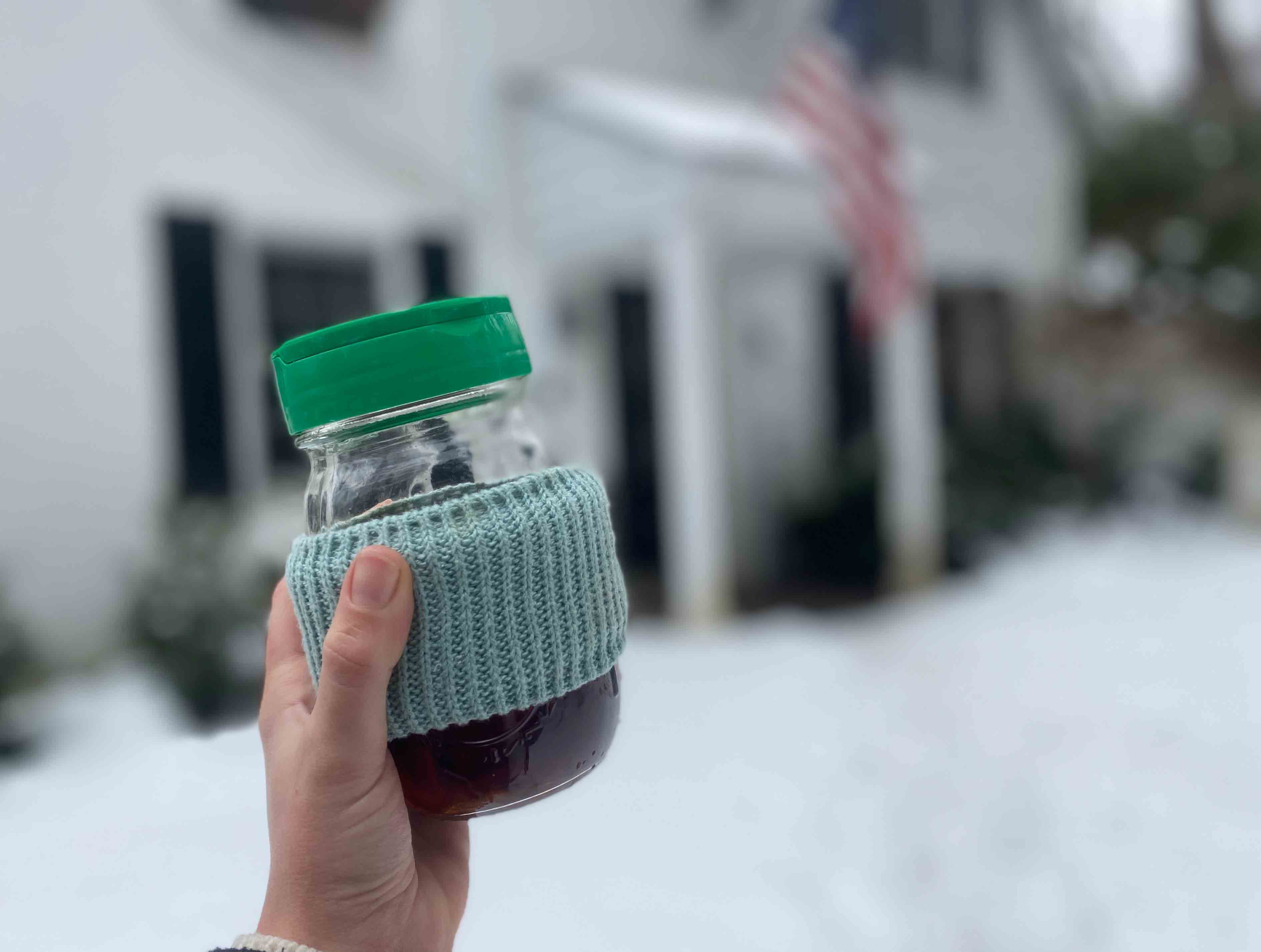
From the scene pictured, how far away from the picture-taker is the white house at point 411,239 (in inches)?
143

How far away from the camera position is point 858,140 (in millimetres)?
4836

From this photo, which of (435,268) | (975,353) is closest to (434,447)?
(435,268)

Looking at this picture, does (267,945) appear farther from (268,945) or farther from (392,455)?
(392,455)

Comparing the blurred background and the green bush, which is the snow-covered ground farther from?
the green bush

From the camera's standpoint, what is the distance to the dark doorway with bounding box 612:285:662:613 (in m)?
6.12

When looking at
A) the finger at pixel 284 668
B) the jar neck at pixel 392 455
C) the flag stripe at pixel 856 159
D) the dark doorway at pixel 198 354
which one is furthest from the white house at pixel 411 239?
the jar neck at pixel 392 455

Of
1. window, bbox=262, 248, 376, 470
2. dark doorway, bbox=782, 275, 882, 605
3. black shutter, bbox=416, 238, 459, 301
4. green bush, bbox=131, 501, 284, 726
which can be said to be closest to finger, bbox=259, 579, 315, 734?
green bush, bbox=131, 501, 284, 726

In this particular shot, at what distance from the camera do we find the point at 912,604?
5.51m

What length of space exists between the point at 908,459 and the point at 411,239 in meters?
3.04

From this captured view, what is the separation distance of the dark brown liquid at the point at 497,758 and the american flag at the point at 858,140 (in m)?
4.33

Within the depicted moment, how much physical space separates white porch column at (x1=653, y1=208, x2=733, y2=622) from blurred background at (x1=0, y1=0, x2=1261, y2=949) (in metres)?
0.02

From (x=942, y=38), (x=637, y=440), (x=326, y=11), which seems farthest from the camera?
(x=942, y=38)

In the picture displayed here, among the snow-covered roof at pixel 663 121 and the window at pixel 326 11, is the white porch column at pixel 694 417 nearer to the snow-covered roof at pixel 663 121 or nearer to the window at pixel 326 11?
the snow-covered roof at pixel 663 121

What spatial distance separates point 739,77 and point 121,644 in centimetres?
485
